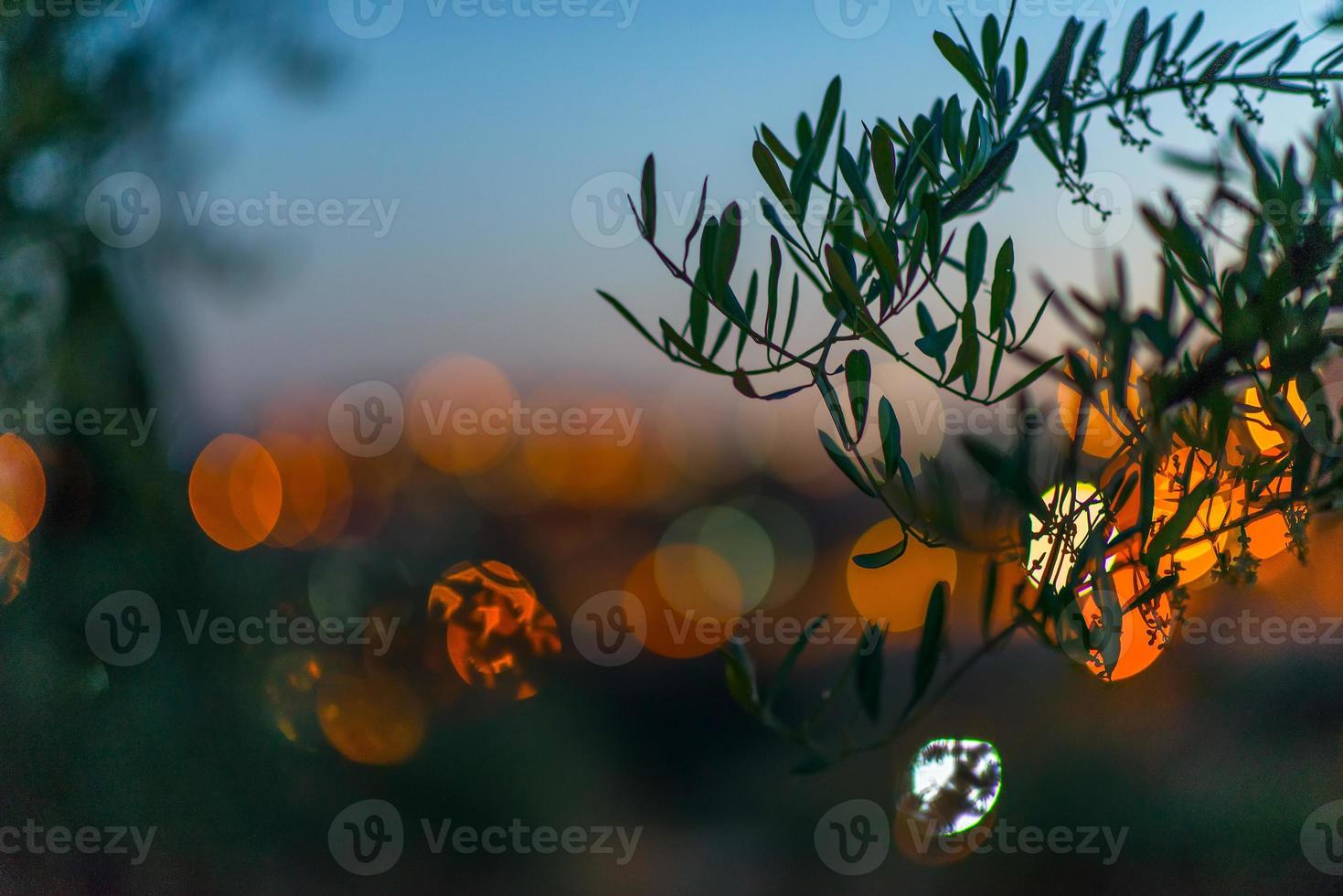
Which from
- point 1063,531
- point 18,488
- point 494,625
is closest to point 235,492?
point 18,488

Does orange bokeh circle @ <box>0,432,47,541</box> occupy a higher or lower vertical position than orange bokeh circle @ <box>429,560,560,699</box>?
higher

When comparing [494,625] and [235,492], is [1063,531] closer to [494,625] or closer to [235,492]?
[494,625]

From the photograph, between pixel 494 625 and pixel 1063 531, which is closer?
pixel 1063 531

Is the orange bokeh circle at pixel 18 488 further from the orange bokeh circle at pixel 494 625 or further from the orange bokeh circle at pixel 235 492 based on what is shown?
the orange bokeh circle at pixel 494 625

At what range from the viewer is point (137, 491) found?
1371 millimetres

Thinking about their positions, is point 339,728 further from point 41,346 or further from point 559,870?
point 41,346

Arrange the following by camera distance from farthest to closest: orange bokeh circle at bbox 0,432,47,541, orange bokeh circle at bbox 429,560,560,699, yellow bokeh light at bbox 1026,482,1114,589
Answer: orange bokeh circle at bbox 429,560,560,699, orange bokeh circle at bbox 0,432,47,541, yellow bokeh light at bbox 1026,482,1114,589

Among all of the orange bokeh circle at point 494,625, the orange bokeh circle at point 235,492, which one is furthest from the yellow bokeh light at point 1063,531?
the orange bokeh circle at point 235,492

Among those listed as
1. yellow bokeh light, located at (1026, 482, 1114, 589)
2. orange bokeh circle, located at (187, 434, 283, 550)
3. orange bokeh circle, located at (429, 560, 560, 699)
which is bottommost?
orange bokeh circle, located at (429, 560, 560, 699)

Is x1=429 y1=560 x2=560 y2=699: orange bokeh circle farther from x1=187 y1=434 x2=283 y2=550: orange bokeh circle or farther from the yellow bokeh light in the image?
the yellow bokeh light

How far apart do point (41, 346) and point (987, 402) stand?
1361 millimetres

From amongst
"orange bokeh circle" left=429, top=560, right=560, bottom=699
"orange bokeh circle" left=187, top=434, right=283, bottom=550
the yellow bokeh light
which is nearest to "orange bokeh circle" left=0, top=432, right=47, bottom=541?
"orange bokeh circle" left=187, top=434, right=283, bottom=550

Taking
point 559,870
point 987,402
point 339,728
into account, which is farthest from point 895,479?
point 559,870

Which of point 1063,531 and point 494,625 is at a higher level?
point 1063,531
